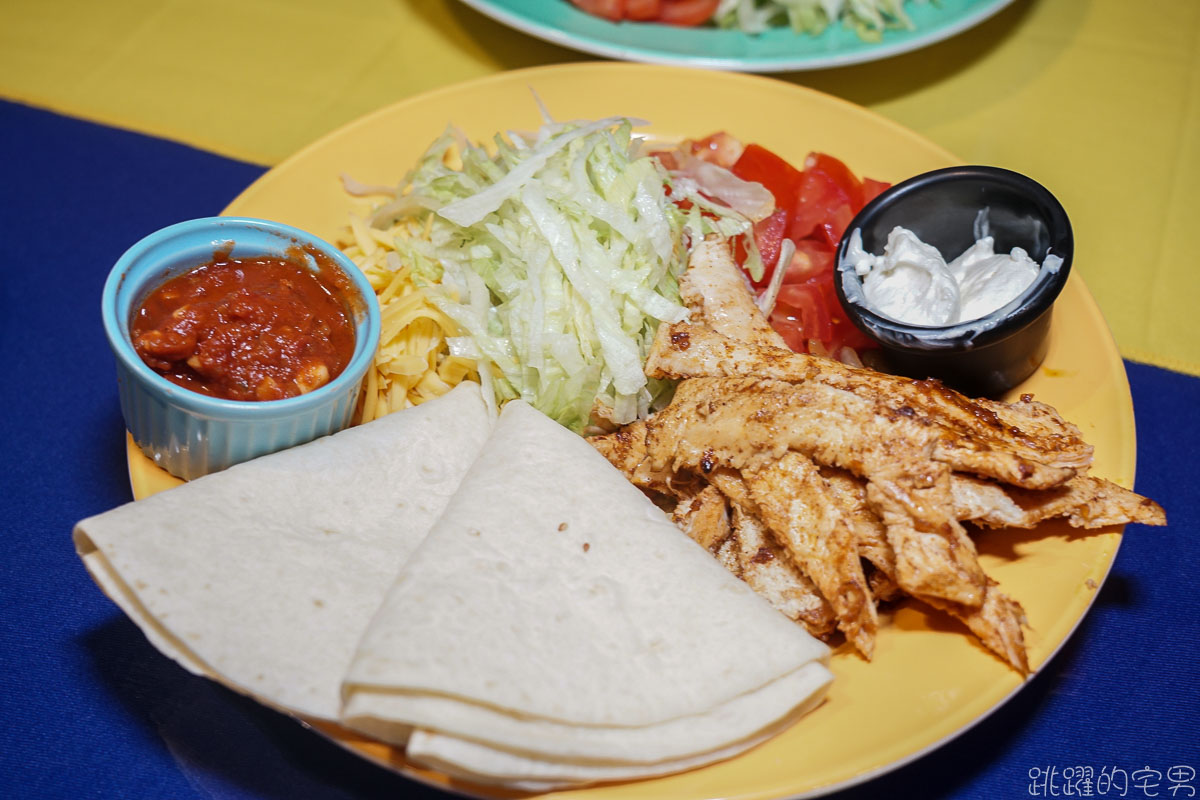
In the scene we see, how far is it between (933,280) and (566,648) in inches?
72.2

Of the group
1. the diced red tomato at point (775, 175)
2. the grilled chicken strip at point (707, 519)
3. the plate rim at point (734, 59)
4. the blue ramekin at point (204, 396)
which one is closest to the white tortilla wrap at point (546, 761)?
the grilled chicken strip at point (707, 519)

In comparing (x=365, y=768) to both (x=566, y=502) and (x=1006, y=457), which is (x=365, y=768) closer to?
(x=566, y=502)

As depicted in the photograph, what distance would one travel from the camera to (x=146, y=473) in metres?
2.94

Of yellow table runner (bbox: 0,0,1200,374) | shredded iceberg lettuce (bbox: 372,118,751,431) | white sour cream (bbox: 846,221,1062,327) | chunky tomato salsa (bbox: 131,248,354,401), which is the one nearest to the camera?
chunky tomato salsa (bbox: 131,248,354,401)

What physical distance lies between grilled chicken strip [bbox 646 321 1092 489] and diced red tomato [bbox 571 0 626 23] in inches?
82.0

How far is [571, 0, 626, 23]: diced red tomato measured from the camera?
4.56 meters

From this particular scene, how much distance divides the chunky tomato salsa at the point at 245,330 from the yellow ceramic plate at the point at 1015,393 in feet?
1.41

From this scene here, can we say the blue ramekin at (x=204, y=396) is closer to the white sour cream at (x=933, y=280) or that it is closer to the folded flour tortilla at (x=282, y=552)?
the folded flour tortilla at (x=282, y=552)

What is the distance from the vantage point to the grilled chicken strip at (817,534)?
2.53 m

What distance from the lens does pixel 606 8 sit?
4.57 m

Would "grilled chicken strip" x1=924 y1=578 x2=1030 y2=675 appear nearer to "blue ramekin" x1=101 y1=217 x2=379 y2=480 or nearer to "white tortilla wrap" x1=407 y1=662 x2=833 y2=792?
"white tortilla wrap" x1=407 y1=662 x2=833 y2=792

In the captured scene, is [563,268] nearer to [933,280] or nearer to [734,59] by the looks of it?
[933,280]

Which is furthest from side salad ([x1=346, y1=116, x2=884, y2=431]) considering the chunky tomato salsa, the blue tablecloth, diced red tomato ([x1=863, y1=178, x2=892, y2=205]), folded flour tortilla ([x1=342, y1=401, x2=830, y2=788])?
the blue tablecloth

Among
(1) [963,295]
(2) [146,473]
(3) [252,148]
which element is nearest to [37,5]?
(3) [252,148]
